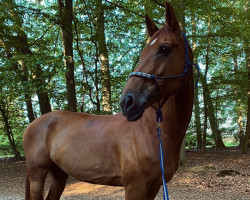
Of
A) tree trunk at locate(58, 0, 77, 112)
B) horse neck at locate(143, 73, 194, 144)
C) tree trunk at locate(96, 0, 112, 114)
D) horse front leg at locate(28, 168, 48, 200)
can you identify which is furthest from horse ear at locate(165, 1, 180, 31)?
tree trunk at locate(96, 0, 112, 114)

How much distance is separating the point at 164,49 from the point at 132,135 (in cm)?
88

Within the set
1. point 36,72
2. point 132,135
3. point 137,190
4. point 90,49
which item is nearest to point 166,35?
point 132,135

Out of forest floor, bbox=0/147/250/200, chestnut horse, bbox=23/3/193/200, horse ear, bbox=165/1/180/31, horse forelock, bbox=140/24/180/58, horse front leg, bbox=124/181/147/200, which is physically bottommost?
forest floor, bbox=0/147/250/200

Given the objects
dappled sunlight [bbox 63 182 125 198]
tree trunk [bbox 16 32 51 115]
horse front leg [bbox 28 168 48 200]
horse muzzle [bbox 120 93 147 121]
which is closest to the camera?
horse muzzle [bbox 120 93 147 121]

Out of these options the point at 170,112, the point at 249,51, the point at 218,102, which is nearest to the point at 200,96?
the point at 218,102

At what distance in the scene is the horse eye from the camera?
172 cm

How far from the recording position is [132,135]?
2.10 m

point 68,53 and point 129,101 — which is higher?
point 68,53

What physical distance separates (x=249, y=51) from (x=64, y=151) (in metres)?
10.8

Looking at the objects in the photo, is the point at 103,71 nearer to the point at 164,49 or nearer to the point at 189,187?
the point at 189,187

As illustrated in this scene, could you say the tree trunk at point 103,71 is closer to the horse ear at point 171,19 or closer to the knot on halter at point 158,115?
the knot on halter at point 158,115

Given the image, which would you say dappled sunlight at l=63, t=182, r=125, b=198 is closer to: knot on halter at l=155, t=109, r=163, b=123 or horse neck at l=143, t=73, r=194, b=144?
horse neck at l=143, t=73, r=194, b=144

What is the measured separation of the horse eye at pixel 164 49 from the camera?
1717 millimetres

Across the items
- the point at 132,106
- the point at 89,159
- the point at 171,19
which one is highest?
the point at 171,19
